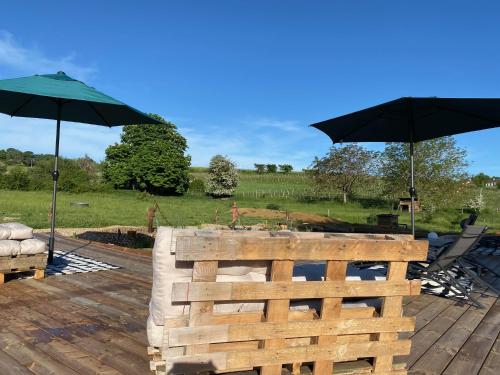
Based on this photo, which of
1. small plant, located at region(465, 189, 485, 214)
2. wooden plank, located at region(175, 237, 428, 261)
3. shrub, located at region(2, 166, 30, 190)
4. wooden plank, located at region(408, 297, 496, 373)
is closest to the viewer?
wooden plank, located at region(175, 237, 428, 261)

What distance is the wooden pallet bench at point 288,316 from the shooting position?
186cm

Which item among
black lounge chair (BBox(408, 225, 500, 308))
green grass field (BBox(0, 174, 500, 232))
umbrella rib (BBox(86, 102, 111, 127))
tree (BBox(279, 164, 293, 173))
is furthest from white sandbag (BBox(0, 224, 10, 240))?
tree (BBox(279, 164, 293, 173))

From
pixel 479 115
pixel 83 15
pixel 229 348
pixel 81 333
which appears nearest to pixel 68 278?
pixel 81 333

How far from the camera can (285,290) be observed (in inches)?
77.4

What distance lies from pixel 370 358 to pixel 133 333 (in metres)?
1.65

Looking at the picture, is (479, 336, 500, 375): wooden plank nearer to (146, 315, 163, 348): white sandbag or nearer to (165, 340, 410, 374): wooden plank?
(165, 340, 410, 374): wooden plank

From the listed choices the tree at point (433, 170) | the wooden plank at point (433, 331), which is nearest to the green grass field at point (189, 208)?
the tree at point (433, 170)

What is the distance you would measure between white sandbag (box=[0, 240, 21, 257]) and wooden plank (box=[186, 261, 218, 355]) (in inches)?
129

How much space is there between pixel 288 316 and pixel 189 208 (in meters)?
22.4

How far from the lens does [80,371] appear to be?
224 centimetres

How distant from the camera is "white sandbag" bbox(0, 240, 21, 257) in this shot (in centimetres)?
420

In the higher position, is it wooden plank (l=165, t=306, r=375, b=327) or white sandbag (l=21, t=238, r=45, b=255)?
wooden plank (l=165, t=306, r=375, b=327)

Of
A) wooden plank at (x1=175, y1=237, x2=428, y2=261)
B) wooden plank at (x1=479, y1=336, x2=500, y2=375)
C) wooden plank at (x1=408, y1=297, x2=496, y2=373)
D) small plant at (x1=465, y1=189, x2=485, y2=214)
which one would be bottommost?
wooden plank at (x1=479, y1=336, x2=500, y2=375)

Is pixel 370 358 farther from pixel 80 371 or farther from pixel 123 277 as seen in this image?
pixel 123 277
